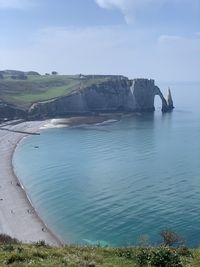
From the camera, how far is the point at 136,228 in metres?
55.7

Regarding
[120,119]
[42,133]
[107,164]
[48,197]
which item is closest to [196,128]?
[120,119]

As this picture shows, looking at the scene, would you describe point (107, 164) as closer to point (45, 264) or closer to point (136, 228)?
point (136, 228)

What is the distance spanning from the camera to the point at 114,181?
265 ft

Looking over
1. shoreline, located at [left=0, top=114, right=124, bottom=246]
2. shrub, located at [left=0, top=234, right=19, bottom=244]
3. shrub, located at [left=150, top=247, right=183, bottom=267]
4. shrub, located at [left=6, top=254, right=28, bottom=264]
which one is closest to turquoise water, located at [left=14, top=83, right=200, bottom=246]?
shoreline, located at [left=0, top=114, right=124, bottom=246]

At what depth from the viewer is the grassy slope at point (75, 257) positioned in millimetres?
17062

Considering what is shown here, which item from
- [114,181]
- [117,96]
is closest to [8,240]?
[114,181]

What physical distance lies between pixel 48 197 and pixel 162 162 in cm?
3287

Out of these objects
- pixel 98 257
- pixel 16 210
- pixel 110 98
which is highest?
pixel 98 257

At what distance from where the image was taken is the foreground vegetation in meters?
17.0

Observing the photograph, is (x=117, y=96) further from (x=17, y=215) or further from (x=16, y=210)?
(x=17, y=215)

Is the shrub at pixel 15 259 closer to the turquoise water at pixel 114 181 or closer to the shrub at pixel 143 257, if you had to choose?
the shrub at pixel 143 257

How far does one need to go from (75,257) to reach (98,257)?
99 centimetres

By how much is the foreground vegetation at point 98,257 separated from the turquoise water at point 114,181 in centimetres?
3179

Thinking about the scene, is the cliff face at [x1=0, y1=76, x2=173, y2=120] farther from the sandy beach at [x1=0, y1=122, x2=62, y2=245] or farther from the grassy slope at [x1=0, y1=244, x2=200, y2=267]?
the grassy slope at [x1=0, y1=244, x2=200, y2=267]
